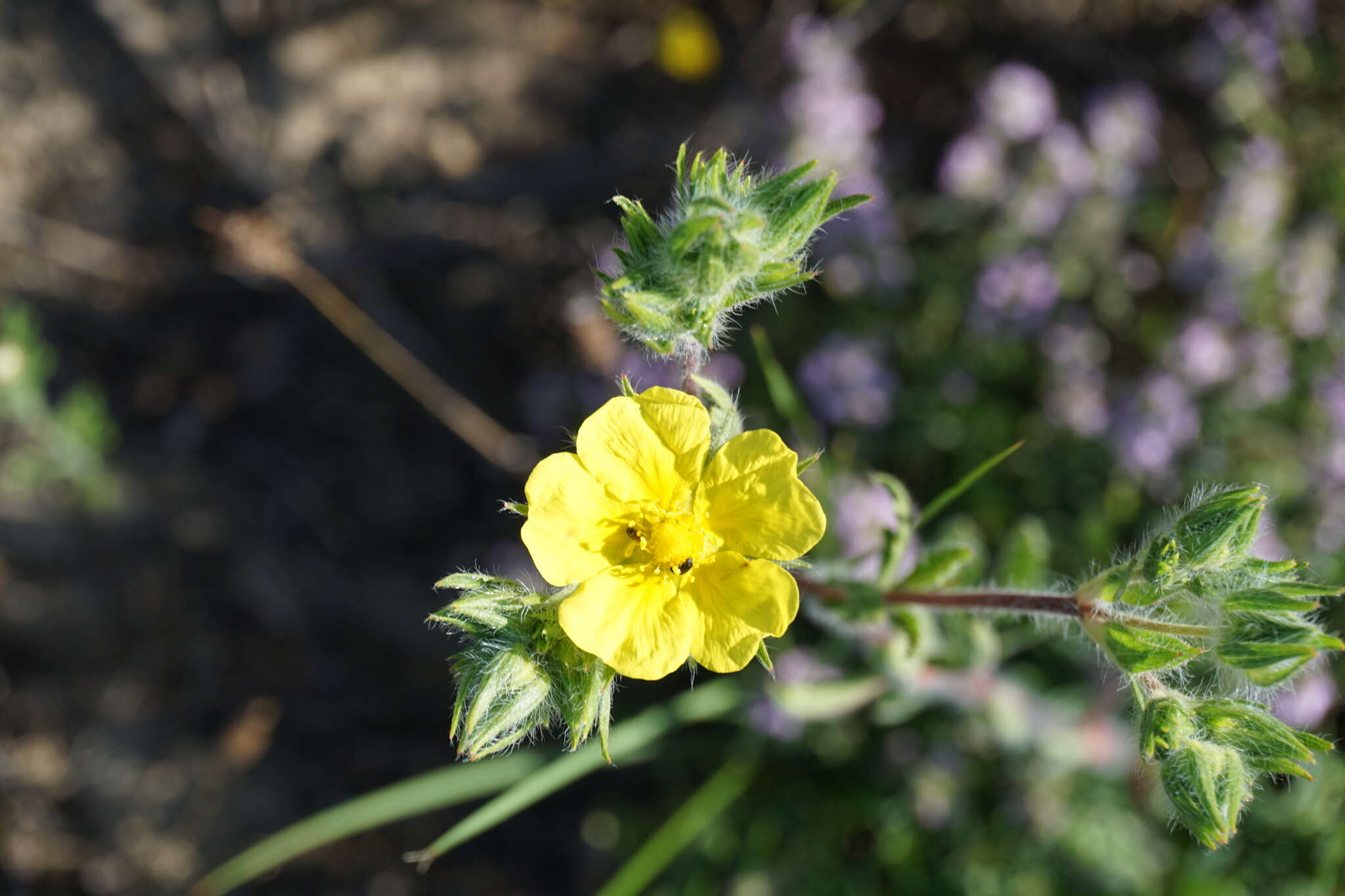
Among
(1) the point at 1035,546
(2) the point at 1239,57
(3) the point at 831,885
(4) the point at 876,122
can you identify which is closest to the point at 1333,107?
(2) the point at 1239,57

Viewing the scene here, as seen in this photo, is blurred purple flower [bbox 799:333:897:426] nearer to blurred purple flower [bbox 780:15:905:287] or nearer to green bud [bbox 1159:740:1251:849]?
blurred purple flower [bbox 780:15:905:287]

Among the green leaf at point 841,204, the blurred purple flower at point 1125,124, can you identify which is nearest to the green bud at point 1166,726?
the green leaf at point 841,204

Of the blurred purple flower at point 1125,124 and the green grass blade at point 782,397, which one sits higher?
the blurred purple flower at point 1125,124

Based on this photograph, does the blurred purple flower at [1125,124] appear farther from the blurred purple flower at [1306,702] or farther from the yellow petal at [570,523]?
the yellow petal at [570,523]

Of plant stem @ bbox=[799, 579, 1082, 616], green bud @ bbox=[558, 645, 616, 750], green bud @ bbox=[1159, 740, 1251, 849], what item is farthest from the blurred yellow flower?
green bud @ bbox=[1159, 740, 1251, 849]

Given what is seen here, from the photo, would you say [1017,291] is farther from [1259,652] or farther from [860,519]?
[1259,652]
